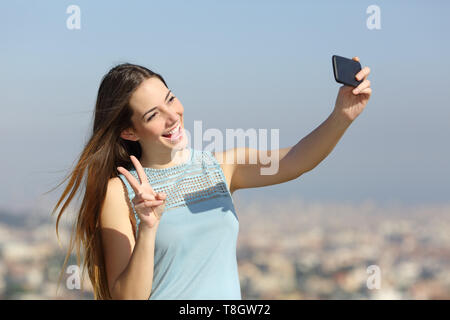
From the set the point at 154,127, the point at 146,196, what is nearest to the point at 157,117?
the point at 154,127

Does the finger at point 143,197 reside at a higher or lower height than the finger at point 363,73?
lower

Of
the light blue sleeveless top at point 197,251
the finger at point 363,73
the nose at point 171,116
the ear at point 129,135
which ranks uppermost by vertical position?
the finger at point 363,73

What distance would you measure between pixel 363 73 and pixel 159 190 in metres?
1.01

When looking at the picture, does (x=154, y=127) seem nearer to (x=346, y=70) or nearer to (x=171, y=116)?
(x=171, y=116)

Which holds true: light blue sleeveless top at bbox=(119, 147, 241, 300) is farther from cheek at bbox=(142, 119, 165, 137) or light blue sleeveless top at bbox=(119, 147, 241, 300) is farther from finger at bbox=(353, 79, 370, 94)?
finger at bbox=(353, 79, 370, 94)

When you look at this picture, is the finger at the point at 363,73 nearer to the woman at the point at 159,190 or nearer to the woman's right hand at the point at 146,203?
the woman at the point at 159,190

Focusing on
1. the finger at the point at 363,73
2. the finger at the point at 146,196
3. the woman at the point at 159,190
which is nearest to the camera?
the finger at the point at 146,196

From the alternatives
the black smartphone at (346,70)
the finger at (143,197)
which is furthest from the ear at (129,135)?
the black smartphone at (346,70)

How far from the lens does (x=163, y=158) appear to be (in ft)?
8.72

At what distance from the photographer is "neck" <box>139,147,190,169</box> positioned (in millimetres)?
2652

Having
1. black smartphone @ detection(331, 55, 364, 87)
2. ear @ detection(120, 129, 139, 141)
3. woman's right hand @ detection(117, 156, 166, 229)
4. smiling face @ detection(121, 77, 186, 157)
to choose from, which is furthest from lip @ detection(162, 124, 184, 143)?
black smartphone @ detection(331, 55, 364, 87)

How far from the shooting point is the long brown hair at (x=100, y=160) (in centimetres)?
258

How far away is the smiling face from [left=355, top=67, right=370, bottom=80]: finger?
2.48 feet

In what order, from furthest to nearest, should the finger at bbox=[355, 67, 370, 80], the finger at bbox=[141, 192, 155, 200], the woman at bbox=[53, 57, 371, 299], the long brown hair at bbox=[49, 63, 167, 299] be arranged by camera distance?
1. the long brown hair at bbox=[49, 63, 167, 299]
2. the finger at bbox=[355, 67, 370, 80]
3. the woman at bbox=[53, 57, 371, 299]
4. the finger at bbox=[141, 192, 155, 200]
